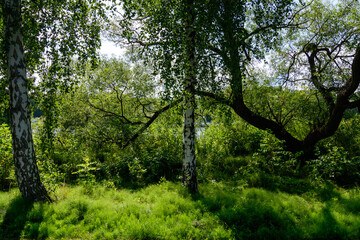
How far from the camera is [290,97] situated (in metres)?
10.7

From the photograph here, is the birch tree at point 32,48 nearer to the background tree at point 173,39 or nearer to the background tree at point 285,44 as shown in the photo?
the background tree at point 173,39

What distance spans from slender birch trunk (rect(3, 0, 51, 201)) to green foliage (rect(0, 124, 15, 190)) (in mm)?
2450

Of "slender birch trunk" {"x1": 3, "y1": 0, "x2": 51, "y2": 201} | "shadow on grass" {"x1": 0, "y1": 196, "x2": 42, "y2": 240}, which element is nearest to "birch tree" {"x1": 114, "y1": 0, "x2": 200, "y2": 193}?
"slender birch trunk" {"x1": 3, "y1": 0, "x2": 51, "y2": 201}

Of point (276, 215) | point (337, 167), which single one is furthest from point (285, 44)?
point (276, 215)

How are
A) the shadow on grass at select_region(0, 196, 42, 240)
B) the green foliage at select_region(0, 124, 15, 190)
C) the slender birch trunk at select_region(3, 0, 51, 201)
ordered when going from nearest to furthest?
the shadow on grass at select_region(0, 196, 42, 240) < the slender birch trunk at select_region(3, 0, 51, 201) < the green foliage at select_region(0, 124, 15, 190)

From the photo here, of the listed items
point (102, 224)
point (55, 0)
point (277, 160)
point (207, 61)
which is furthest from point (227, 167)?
point (55, 0)

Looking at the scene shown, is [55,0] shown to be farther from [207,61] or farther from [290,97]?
[290,97]

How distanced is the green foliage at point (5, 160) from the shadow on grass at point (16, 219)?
2.45 metres

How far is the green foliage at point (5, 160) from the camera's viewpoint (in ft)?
26.0

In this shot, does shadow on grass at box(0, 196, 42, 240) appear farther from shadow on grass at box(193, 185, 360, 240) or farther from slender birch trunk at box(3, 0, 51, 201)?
shadow on grass at box(193, 185, 360, 240)

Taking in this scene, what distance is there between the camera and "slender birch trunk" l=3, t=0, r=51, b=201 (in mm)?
→ 5752

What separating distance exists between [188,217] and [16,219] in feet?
14.0

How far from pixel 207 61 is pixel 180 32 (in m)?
1.21

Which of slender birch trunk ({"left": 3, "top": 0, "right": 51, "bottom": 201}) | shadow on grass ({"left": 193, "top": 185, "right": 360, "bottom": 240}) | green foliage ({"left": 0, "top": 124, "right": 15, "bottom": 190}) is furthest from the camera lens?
green foliage ({"left": 0, "top": 124, "right": 15, "bottom": 190})
